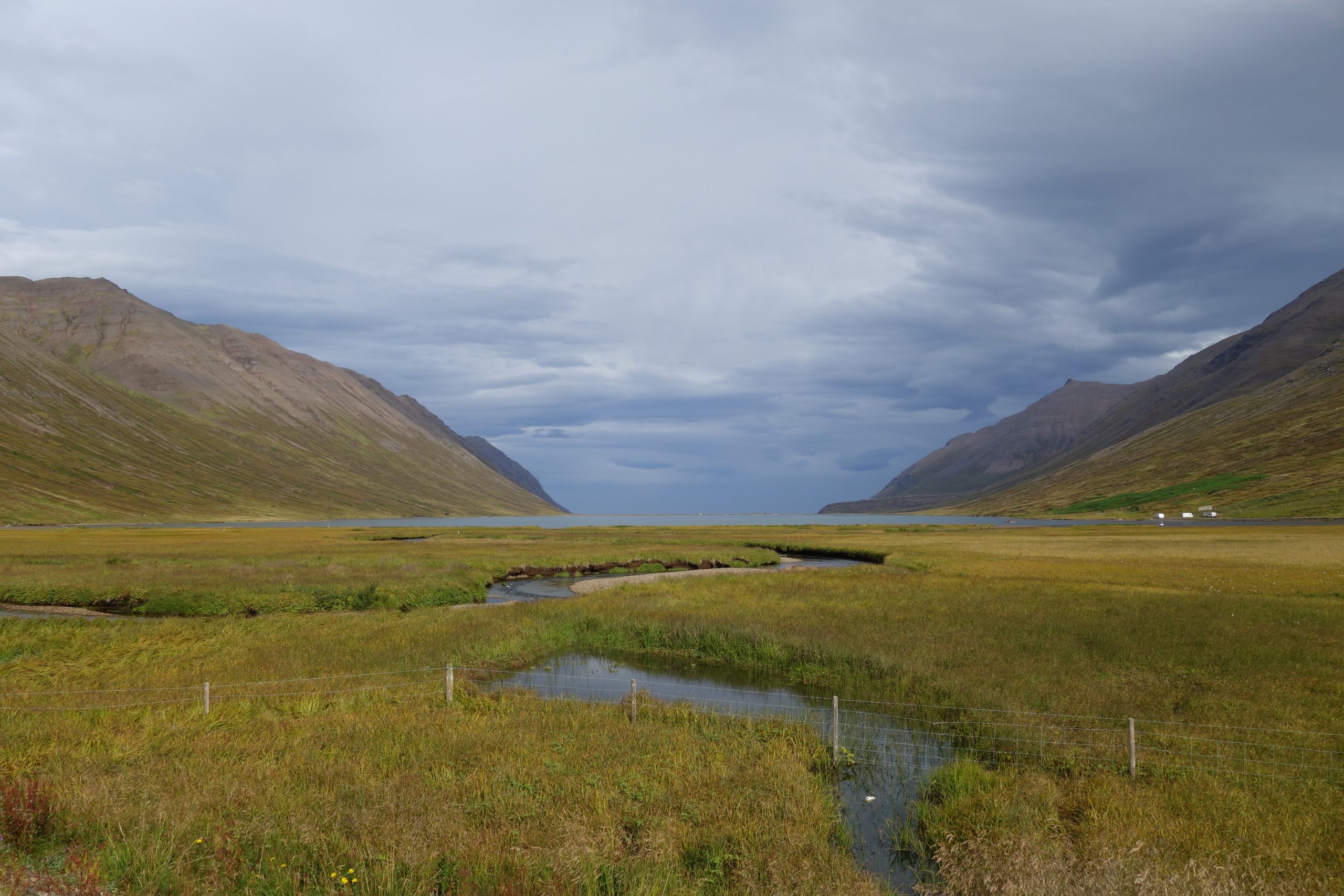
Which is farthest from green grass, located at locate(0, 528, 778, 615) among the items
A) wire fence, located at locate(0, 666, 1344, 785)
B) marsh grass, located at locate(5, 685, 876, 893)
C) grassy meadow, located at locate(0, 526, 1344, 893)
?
marsh grass, located at locate(5, 685, 876, 893)

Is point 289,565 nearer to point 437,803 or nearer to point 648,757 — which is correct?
point 648,757

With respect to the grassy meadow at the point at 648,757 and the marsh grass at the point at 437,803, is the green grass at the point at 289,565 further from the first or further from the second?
the marsh grass at the point at 437,803

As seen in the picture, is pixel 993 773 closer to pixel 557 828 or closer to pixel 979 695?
pixel 979 695

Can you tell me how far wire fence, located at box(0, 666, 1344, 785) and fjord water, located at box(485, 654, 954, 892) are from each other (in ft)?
0.27

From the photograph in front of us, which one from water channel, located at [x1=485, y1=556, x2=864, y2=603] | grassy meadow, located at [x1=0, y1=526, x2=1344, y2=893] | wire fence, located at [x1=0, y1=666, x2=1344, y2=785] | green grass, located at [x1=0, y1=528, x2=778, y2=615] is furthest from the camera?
water channel, located at [x1=485, y1=556, x2=864, y2=603]

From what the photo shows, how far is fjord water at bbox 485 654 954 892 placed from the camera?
1460 centimetres

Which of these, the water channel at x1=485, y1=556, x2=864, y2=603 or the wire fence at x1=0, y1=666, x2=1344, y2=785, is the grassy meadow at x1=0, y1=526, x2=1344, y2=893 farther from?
the water channel at x1=485, y1=556, x2=864, y2=603

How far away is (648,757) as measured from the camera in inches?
640

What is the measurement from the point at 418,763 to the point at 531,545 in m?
76.5

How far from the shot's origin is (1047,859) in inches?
452

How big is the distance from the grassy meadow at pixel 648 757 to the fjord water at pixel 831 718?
733mm

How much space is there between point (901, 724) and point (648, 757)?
29.4 ft

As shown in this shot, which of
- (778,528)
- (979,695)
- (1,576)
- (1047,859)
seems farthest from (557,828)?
(778,528)

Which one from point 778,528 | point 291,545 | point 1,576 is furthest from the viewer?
point 778,528
